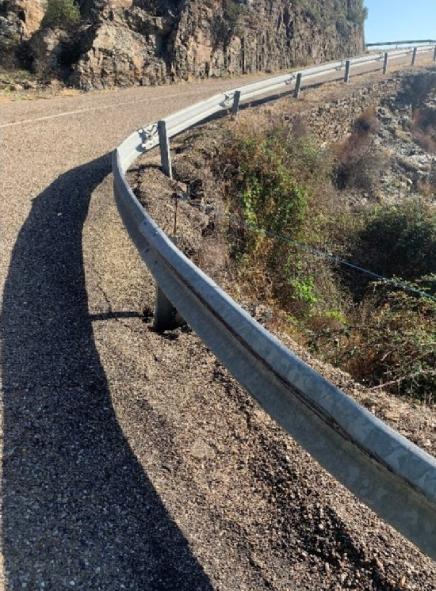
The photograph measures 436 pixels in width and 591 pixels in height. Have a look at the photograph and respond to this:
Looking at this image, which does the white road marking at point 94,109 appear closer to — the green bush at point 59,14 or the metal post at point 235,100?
the metal post at point 235,100

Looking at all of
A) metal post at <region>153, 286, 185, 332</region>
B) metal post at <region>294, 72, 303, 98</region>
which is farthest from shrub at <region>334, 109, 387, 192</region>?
metal post at <region>153, 286, 185, 332</region>

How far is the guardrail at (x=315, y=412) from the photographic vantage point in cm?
173

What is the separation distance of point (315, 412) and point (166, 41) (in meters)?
18.1

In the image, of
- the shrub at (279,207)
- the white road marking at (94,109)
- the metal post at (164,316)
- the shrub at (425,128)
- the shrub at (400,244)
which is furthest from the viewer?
the shrub at (425,128)

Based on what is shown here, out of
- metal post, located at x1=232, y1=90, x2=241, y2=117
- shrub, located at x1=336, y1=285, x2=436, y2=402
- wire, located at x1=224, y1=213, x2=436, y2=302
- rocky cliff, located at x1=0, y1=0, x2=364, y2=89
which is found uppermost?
rocky cliff, located at x1=0, y1=0, x2=364, y2=89

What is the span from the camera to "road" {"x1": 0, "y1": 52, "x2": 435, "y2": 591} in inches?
92.7

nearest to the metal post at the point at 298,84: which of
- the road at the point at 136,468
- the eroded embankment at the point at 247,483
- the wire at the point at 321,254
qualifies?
the wire at the point at 321,254

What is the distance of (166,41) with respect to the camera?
1758 centimetres

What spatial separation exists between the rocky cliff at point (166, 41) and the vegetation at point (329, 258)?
6.64 meters

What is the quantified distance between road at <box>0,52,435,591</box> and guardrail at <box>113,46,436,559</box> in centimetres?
63

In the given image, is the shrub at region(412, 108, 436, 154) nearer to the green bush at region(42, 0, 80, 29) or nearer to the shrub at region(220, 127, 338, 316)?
the shrub at region(220, 127, 338, 316)

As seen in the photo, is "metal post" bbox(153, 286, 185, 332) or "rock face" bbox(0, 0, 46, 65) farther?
"rock face" bbox(0, 0, 46, 65)

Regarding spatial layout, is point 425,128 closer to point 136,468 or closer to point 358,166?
point 358,166

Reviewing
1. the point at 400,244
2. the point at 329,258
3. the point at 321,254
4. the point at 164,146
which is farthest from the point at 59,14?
the point at 321,254
